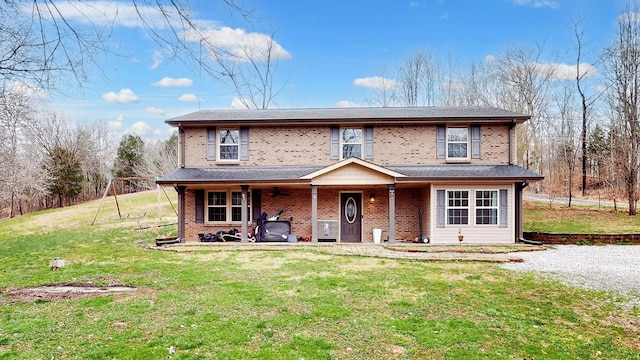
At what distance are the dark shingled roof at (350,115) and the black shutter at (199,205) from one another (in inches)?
120

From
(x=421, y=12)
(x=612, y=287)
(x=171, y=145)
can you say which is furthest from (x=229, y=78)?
(x=171, y=145)

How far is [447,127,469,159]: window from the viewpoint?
56.7 ft

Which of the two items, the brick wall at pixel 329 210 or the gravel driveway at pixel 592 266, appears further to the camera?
the brick wall at pixel 329 210

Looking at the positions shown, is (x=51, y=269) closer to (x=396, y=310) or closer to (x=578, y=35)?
(x=396, y=310)

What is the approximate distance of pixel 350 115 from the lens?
1798 centimetres

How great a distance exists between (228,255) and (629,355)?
1050 cm

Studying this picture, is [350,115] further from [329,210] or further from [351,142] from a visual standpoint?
[329,210]

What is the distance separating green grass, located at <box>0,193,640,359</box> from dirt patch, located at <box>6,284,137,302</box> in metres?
0.31

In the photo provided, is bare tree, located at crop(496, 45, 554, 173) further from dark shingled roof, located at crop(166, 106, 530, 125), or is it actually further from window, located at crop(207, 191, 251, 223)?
window, located at crop(207, 191, 251, 223)

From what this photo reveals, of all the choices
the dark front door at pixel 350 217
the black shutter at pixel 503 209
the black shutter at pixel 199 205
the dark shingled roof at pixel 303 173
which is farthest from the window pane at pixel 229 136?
the black shutter at pixel 503 209

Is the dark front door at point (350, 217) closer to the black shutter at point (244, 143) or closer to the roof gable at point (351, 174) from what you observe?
the roof gable at point (351, 174)

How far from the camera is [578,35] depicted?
95.8 ft

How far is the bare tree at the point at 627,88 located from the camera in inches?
864

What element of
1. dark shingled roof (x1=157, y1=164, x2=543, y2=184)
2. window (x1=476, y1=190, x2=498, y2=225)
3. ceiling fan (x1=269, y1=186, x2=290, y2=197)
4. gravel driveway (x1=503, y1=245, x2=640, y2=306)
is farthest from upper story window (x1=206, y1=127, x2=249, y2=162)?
gravel driveway (x1=503, y1=245, x2=640, y2=306)
